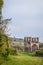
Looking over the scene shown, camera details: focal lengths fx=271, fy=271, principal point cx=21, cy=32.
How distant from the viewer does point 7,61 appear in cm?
→ 2650

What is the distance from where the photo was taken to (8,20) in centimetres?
2102

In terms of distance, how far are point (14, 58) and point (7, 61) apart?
6.55ft

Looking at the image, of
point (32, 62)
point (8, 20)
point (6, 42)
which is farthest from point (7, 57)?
point (8, 20)

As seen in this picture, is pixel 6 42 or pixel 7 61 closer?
pixel 6 42

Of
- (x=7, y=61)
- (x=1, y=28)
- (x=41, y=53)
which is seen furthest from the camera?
(x=41, y=53)

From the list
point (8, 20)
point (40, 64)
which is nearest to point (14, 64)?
point (40, 64)

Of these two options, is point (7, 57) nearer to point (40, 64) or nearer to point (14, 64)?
point (14, 64)

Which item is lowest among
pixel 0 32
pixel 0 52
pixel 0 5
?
pixel 0 52

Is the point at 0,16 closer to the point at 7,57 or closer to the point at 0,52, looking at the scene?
the point at 0,52

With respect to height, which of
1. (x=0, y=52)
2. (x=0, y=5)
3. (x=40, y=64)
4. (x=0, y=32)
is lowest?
(x=40, y=64)

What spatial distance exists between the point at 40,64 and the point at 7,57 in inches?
144

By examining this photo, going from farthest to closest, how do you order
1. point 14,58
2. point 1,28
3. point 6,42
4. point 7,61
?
point 14,58 → point 7,61 → point 6,42 → point 1,28

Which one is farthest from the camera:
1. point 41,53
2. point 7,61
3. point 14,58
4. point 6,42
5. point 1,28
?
point 41,53

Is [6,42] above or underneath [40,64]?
above
